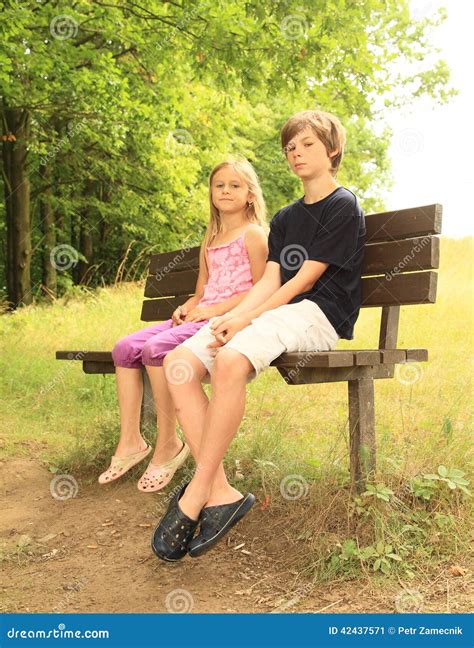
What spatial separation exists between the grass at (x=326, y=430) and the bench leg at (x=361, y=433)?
0.27 feet

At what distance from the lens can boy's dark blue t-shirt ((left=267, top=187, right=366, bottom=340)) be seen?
11.1 ft

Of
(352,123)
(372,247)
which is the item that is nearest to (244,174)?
(372,247)

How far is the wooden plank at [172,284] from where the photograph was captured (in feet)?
15.6

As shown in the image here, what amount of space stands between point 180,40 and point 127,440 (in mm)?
5794

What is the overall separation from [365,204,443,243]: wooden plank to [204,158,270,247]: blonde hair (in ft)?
1.90

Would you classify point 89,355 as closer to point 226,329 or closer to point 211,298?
point 211,298

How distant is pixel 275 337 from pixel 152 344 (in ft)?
2.55

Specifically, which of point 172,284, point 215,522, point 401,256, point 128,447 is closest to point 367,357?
point 401,256

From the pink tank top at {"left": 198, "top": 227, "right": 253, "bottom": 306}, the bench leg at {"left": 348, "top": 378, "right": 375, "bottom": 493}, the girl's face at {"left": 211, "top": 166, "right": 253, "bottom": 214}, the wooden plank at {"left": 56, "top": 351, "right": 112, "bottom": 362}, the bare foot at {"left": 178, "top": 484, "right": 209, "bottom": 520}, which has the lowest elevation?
the bare foot at {"left": 178, "top": 484, "right": 209, "bottom": 520}

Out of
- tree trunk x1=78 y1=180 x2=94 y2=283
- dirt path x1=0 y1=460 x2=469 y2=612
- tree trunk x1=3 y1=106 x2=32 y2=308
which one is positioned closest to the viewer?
dirt path x1=0 y1=460 x2=469 y2=612

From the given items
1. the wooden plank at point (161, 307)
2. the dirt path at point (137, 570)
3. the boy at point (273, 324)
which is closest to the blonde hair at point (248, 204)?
the boy at point (273, 324)

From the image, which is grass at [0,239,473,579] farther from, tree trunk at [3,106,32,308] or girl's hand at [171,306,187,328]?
tree trunk at [3,106,32,308]

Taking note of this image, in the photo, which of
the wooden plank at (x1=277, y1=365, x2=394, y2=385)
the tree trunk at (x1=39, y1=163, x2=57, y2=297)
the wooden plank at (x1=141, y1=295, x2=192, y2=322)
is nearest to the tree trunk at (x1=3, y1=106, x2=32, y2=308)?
the tree trunk at (x1=39, y1=163, x2=57, y2=297)
